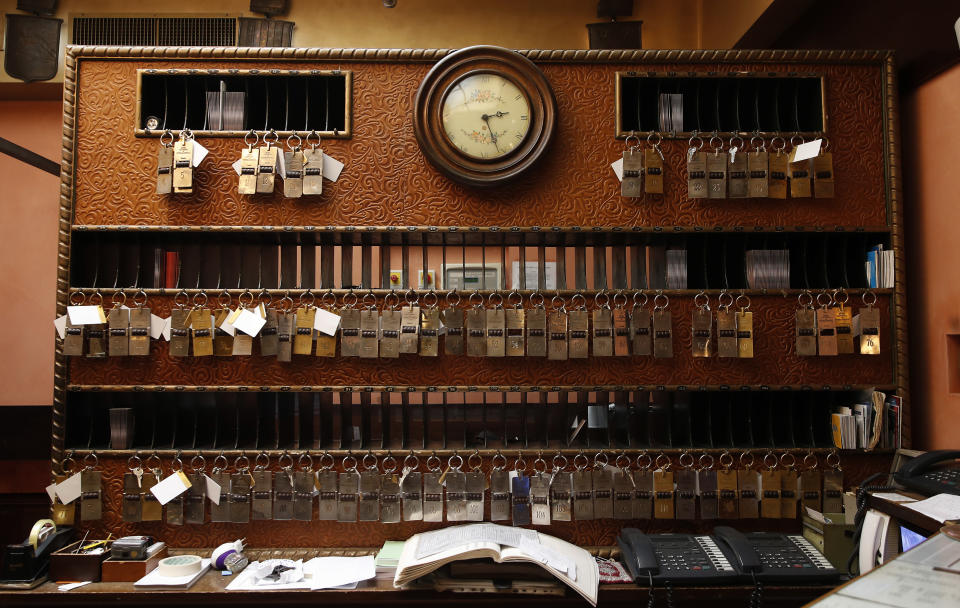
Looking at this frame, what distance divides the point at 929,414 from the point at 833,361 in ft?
1.38

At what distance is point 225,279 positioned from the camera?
2.55 m

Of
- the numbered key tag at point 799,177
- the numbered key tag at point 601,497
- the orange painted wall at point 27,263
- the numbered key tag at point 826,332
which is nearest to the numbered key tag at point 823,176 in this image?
the numbered key tag at point 799,177

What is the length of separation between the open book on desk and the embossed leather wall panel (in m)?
1.21

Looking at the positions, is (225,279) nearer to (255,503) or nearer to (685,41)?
(255,503)

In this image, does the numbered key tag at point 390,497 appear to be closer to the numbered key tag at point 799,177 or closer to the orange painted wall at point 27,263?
the numbered key tag at point 799,177

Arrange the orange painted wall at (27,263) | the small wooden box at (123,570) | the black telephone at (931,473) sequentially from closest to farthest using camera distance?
the black telephone at (931,473) → the small wooden box at (123,570) → the orange painted wall at (27,263)

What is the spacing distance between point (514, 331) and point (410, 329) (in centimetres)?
41

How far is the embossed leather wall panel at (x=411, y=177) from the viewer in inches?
95.7

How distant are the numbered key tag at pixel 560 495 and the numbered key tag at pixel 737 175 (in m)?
1.28

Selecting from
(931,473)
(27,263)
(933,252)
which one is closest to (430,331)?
(931,473)

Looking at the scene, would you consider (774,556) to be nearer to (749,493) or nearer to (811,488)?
(749,493)

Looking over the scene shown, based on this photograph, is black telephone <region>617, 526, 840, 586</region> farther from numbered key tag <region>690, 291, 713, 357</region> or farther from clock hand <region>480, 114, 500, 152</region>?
clock hand <region>480, 114, 500, 152</region>

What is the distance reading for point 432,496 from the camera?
7.77ft

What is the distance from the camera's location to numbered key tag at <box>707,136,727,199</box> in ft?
7.88
